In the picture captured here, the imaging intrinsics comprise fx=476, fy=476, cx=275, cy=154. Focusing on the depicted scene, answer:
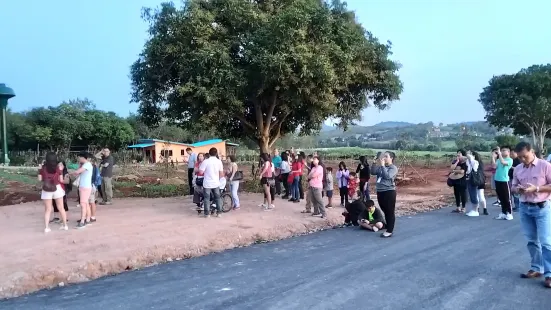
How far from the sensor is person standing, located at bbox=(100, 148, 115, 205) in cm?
1300

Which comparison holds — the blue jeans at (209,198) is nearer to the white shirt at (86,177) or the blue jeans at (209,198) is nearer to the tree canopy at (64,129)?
the white shirt at (86,177)

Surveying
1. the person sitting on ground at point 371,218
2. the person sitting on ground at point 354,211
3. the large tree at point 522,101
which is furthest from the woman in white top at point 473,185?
the large tree at point 522,101

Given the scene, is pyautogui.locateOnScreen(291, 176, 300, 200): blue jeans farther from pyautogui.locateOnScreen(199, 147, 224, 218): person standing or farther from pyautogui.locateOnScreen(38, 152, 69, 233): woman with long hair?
pyautogui.locateOnScreen(38, 152, 69, 233): woman with long hair

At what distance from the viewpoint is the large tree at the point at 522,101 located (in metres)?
40.4

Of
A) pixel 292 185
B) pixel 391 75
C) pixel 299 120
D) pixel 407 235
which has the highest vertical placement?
pixel 391 75

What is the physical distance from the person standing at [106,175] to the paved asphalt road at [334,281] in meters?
6.03

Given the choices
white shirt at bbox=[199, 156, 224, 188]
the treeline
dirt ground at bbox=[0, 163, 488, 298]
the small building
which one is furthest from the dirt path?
the small building

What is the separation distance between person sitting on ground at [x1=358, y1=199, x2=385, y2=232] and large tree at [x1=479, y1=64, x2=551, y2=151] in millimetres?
35098

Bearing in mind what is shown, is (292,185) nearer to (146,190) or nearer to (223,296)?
(146,190)

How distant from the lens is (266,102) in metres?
17.7

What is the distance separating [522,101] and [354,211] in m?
36.6

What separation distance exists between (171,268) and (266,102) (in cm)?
1099

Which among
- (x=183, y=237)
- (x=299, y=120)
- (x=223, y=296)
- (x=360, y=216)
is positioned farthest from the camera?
(x=299, y=120)

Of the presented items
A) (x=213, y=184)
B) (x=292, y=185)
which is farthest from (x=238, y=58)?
(x=213, y=184)
